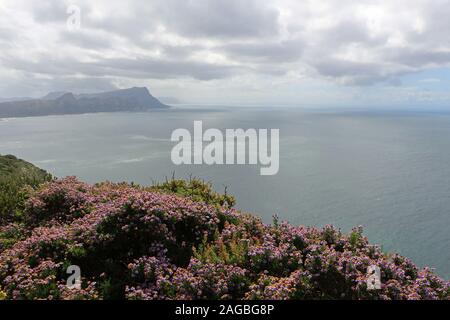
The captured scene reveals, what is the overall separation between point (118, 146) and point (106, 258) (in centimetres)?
15462

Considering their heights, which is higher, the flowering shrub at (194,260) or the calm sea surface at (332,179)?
the flowering shrub at (194,260)

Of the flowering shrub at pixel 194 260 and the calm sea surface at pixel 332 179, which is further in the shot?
the calm sea surface at pixel 332 179

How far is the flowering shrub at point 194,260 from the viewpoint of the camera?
7621mm

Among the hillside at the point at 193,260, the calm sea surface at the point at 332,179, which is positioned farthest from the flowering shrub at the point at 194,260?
the calm sea surface at the point at 332,179

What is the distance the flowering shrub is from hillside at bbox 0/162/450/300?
22 mm

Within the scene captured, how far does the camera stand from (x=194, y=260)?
8.32 meters

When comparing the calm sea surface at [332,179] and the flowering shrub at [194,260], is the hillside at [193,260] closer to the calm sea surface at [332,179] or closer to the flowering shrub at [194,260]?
the flowering shrub at [194,260]

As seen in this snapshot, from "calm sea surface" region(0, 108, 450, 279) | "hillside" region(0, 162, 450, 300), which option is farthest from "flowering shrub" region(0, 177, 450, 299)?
"calm sea surface" region(0, 108, 450, 279)

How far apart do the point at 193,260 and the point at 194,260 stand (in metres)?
0.03

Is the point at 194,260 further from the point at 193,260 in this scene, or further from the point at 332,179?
the point at 332,179

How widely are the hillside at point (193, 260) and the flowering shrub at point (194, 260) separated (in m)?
0.02

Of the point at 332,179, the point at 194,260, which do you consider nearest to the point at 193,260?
the point at 194,260
